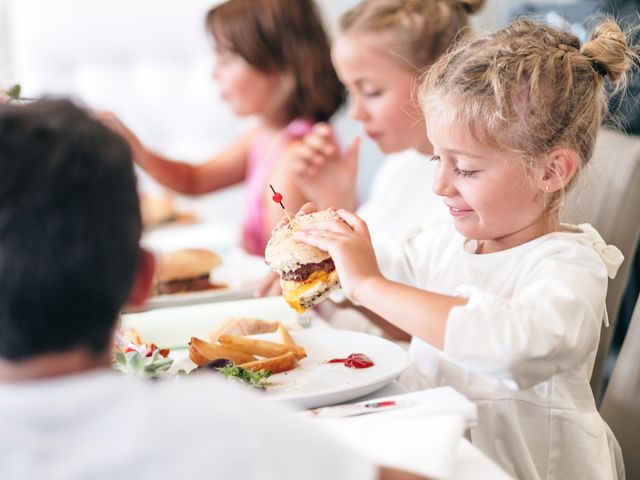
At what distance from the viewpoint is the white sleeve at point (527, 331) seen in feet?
3.85

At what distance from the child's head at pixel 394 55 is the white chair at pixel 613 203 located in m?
0.52

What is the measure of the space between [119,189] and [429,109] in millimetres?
789

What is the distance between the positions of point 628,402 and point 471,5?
1.11 metres

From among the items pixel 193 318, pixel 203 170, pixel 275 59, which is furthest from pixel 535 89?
pixel 203 170

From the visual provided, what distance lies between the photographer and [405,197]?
7.63ft

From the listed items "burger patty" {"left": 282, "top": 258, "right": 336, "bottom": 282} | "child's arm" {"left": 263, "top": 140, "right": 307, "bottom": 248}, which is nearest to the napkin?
"burger patty" {"left": 282, "top": 258, "right": 336, "bottom": 282}

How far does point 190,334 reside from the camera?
1.57 m

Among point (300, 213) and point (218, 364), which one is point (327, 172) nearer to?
point (300, 213)

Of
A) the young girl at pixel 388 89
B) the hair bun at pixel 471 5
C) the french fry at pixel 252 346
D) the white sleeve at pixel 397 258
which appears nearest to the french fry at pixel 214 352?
the french fry at pixel 252 346

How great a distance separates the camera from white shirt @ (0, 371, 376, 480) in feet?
2.16

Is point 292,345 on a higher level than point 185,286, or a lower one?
higher

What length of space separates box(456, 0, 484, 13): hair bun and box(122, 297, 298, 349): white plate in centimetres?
89

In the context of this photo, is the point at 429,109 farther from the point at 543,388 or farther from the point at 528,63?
the point at 543,388

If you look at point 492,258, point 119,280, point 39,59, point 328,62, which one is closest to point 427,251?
point 492,258
